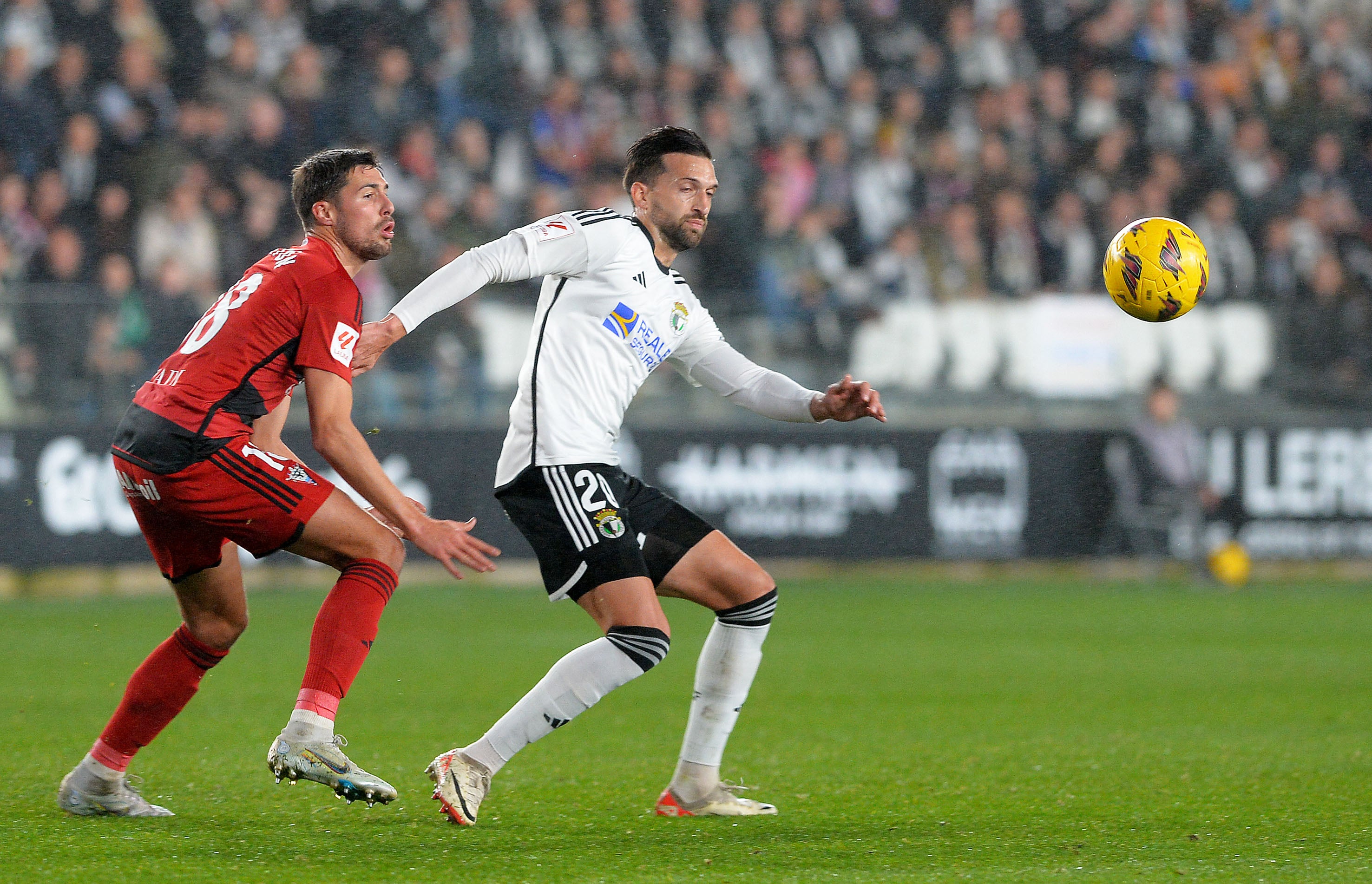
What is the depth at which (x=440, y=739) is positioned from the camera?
696cm

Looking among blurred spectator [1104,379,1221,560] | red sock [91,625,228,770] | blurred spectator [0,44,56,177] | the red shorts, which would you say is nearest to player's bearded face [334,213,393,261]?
the red shorts

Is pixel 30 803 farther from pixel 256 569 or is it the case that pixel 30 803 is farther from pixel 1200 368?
pixel 1200 368

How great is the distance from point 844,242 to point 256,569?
629 cm

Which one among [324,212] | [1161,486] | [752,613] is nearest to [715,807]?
[752,613]

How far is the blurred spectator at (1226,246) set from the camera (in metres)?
16.0

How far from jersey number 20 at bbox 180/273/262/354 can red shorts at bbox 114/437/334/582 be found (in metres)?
0.32

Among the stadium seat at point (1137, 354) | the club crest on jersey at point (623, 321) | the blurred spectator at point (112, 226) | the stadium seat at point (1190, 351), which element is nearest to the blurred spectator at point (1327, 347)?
the stadium seat at point (1190, 351)

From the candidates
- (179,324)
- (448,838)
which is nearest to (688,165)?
(448,838)

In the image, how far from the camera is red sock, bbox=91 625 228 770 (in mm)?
5105

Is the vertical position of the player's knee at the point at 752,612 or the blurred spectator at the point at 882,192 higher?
the blurred spectator at the point at 882,192

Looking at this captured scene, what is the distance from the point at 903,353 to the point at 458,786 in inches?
393

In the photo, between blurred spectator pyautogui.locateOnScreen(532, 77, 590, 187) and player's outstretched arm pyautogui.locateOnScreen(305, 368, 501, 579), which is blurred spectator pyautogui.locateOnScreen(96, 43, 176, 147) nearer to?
blurred spectator pyautogui.locateOnScreen(532, 77, 590, 187)

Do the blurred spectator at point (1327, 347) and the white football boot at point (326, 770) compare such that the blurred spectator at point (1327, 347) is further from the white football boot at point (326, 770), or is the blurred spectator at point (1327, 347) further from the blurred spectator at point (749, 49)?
the white football boot at point (326, 770)

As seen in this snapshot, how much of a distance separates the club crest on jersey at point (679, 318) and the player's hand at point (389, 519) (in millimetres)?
1082
